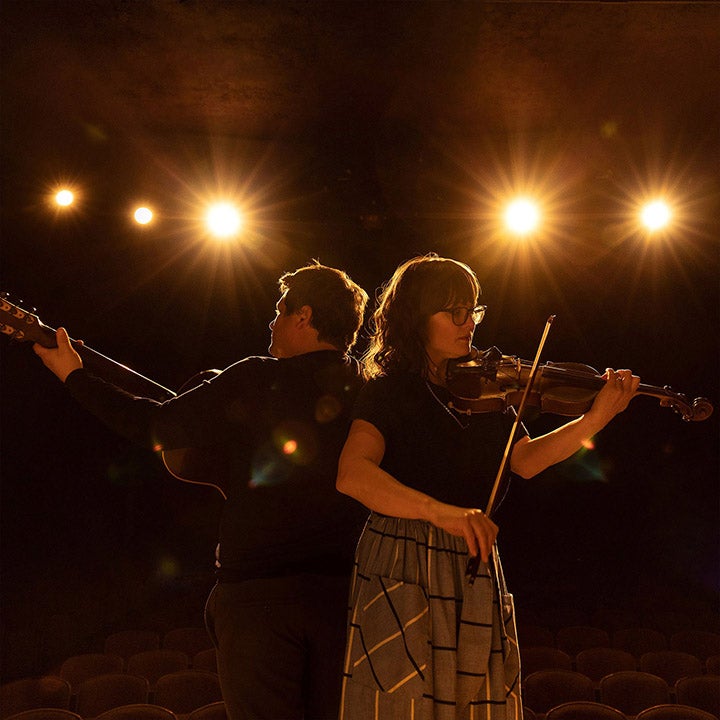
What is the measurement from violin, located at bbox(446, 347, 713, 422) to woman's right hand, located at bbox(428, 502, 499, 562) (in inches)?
16.4

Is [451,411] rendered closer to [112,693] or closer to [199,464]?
[199,464]

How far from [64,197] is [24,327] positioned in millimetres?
5378

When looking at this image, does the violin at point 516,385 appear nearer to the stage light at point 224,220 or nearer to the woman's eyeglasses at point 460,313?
the woman's eyeglasses at point 460,313

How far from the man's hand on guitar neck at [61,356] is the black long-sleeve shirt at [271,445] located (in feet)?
0.72

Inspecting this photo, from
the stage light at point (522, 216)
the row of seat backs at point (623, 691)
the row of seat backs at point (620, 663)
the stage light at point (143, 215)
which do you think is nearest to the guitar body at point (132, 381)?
the row of seat backs at point (623, 691)

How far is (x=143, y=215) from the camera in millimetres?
7348

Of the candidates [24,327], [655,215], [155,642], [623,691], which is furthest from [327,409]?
[655,215]

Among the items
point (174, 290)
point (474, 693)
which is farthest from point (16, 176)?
point (474, 693)

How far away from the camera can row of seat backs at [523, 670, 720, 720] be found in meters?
4.14

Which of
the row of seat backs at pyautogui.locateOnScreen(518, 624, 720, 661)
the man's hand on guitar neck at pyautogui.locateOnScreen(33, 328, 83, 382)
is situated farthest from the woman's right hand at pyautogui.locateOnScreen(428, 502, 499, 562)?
the row of seat backs at pyautogui.locateOnScreen(518, 624, 720, 661)

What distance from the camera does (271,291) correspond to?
8.54 m

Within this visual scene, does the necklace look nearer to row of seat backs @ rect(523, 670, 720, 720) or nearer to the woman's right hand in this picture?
the woman's right hand

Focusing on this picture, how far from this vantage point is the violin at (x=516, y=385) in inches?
70.8

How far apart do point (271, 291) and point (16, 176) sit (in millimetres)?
2802
